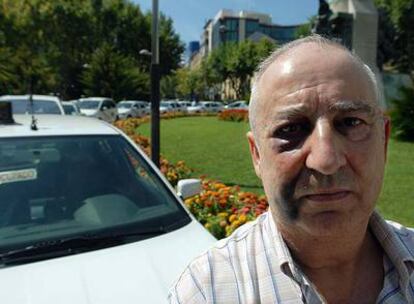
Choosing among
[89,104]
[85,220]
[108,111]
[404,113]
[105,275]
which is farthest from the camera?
[89,104]

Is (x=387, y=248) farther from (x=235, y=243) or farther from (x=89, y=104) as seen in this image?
(x=89, y=104)

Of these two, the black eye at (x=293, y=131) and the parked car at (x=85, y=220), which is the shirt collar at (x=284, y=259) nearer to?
the black eye at (x=293, y=131)

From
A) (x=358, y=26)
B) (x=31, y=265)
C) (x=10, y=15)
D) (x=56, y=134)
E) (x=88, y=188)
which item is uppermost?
(x=10, y=15)

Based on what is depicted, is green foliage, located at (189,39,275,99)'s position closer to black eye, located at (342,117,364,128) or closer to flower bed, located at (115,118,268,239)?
flower bed, located at (115,118,268,239)

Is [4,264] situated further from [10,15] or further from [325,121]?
[10,15]

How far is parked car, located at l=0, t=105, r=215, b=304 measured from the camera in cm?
229

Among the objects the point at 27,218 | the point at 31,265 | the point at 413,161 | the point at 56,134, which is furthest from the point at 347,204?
the point at 413,161

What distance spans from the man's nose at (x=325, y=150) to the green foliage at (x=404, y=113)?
49.1 feet

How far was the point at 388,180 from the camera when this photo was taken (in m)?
9.27

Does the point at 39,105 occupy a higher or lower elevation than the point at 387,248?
higher

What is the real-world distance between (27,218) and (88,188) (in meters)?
0.43

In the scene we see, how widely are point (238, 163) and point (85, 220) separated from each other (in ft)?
28.7

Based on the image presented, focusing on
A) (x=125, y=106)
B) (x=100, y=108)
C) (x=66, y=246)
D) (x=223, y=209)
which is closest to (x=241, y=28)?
(x=125, y=106)

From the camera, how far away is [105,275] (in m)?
2.36
